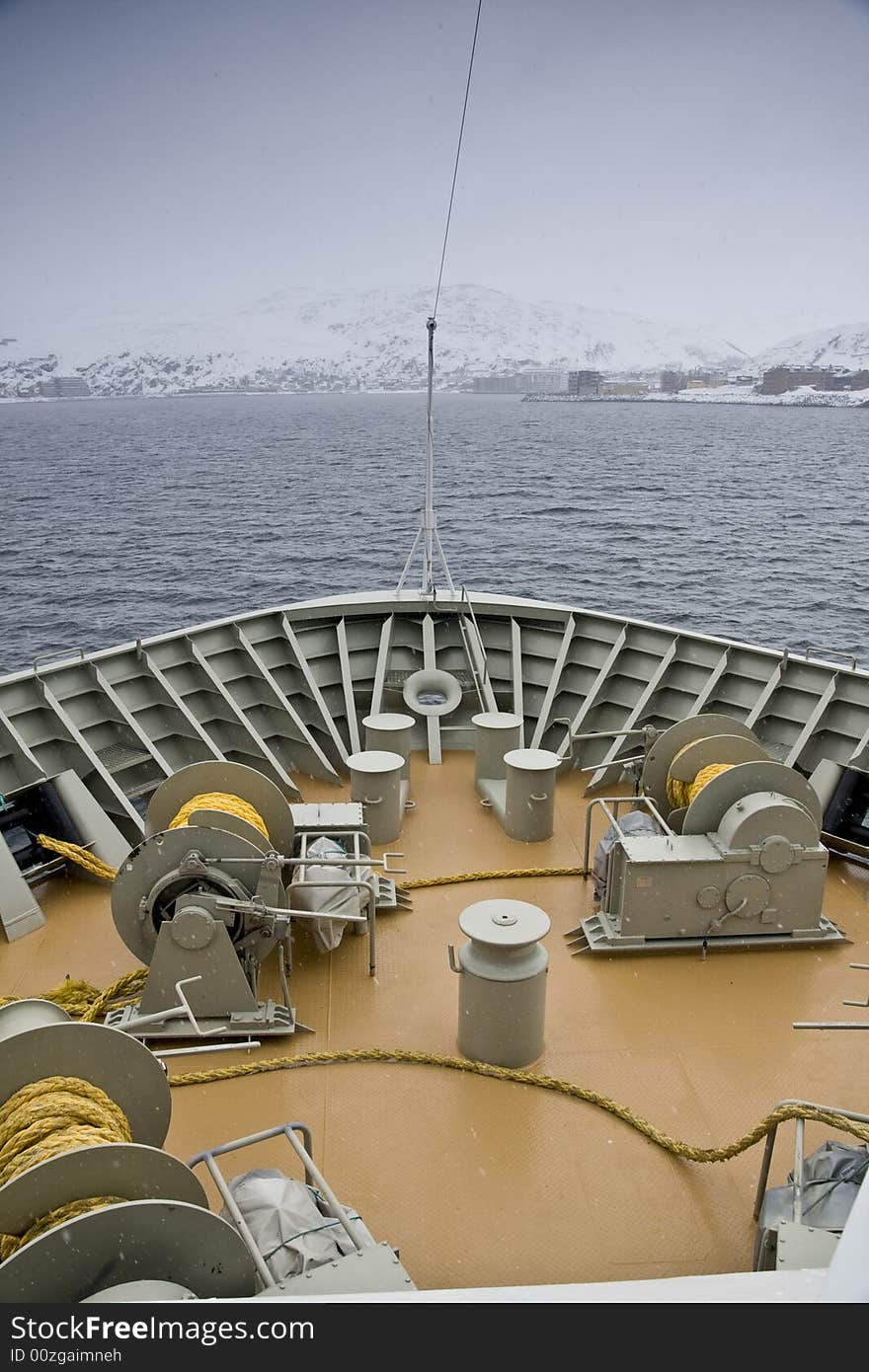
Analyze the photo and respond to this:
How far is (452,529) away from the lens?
1660 inches

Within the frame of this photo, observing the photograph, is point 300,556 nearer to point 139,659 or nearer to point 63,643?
point 63,643

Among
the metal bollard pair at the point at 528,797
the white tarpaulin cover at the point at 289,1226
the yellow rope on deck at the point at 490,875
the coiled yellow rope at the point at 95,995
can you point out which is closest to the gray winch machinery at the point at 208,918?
the coiled yellow rope at the point at 95,995

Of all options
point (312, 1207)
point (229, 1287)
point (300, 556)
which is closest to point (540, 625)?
point (312, 1207)

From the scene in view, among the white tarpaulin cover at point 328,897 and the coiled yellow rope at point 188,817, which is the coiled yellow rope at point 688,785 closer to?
the white tarpaulin cover at point 328,897

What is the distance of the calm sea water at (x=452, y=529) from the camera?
28.8 meters

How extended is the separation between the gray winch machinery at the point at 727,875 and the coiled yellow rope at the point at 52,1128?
4.01m

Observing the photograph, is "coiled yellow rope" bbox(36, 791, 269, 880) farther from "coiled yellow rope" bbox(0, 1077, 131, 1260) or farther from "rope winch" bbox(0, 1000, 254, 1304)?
"coiled yellow rope" bbox(0, 1077, 131, 1260)

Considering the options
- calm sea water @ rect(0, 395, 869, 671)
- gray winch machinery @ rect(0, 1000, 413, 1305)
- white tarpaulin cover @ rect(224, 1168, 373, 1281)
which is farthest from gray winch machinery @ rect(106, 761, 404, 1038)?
calm sea water @ rect(0, 395, 869, 671)

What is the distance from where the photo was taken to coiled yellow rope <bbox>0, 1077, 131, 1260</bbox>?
3.01 meters

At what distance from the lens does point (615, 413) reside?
12306cm

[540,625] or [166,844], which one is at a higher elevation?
[540,625]

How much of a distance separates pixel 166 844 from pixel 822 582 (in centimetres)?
2987

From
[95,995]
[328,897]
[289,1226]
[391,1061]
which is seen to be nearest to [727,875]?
[391,1061]

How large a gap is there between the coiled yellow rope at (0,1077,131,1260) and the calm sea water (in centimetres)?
2265
